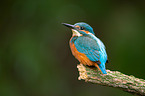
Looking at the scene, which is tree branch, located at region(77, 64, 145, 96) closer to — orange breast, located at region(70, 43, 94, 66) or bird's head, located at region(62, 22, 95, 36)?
orange breast, located at region(70, 43, 94, 66)

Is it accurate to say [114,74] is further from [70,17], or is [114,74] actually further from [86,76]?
[70,17]

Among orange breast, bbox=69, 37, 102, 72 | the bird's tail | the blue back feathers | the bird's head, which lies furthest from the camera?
the bird's head

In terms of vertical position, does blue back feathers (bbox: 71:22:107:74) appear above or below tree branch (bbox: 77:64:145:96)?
above

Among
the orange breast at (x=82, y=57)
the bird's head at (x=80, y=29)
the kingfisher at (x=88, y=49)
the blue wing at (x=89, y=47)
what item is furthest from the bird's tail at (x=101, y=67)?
the bird's head at (x=80, y=29)

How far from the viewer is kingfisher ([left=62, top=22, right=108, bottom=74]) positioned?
4.25m

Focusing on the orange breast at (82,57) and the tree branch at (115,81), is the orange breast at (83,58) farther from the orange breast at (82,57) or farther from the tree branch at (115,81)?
the tree branch at (115,81)

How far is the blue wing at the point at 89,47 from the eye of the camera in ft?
14.1

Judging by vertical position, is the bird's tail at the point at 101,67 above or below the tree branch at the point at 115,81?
above

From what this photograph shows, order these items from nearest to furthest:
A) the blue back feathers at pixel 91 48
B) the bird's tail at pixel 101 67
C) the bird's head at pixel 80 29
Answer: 1. the bird's tail at pixel 101 67
2. the blue back feathers at pixel 91 48
3. the bird's head at pixel 80 29

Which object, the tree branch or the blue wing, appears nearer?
the tree branch

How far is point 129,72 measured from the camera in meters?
6.76

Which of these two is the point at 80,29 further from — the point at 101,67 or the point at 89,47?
the point at 101,67

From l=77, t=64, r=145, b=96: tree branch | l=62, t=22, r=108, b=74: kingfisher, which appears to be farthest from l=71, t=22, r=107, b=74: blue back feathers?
l=77, t=64, r=145, b=96: tree branch

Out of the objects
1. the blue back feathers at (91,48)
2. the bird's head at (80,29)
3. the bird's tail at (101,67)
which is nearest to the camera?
the bird's tail at (101,67)
